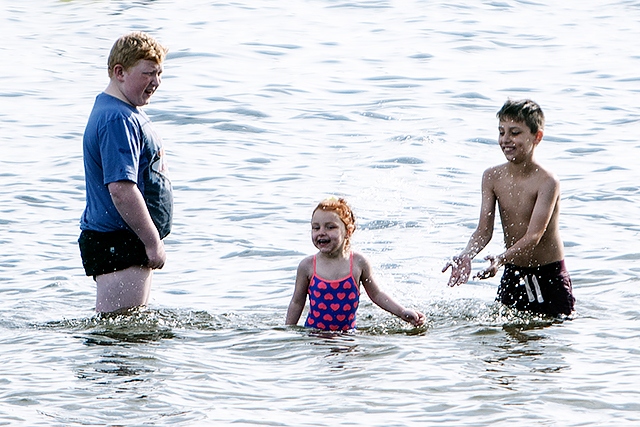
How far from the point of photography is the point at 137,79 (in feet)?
19.9

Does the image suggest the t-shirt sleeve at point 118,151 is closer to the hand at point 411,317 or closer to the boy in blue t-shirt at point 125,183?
the boy in blue t-shirt at point 125,183

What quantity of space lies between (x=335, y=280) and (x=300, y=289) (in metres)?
0.24

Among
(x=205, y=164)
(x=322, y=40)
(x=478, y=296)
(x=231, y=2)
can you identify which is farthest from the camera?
(x=231, y=2)

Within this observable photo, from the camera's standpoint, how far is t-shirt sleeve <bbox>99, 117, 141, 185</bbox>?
5.88m

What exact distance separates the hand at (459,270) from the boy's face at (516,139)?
712 mm

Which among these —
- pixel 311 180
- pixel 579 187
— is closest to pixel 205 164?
pixel 311 180

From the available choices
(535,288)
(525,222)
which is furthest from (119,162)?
(535,288)

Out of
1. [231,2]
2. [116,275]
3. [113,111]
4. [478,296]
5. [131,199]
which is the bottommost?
[478,296]

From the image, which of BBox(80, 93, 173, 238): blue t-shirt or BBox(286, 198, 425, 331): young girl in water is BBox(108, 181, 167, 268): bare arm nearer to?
BBox(80, 93, 173, 238): blue t-shirt

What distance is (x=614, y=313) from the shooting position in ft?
24.9

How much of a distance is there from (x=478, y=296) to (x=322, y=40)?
40.5ft

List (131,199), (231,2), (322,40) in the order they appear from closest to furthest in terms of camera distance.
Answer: (131,199) → (322,40) → (231,2)

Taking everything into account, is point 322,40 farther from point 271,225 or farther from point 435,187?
point 271,225

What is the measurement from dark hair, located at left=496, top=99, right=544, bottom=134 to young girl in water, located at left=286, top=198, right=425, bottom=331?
3.69 feet
